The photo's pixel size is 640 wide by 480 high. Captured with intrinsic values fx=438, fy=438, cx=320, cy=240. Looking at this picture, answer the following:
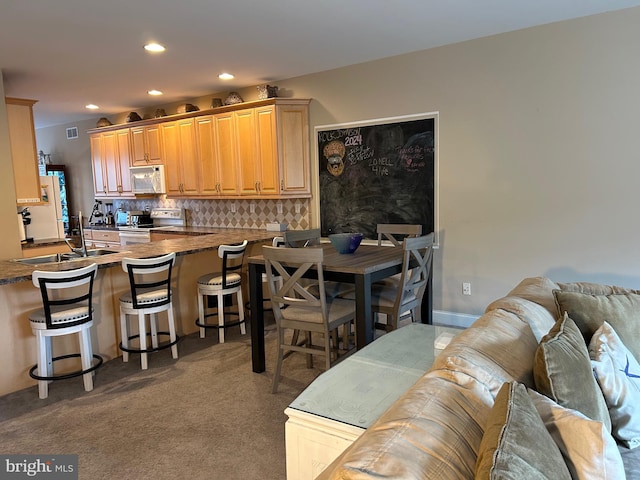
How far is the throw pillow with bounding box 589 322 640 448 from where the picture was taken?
1528 mm

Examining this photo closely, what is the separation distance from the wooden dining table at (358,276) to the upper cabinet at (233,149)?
169 centimetres

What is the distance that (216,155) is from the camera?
5.61 meters

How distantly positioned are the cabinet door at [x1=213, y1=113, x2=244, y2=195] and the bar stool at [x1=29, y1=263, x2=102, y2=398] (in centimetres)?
266

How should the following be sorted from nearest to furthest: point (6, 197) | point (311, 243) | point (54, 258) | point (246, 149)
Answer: point (54, 258)
point (6, 197)
point (311, 243)
point (246, 149)

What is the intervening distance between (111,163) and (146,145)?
892mm

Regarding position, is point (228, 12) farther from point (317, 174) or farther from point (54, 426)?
point (54, 426)

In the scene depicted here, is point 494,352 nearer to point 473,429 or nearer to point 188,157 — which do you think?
point 473,429

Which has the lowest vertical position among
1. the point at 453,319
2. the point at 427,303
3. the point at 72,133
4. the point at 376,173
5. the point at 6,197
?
the point at 453,319

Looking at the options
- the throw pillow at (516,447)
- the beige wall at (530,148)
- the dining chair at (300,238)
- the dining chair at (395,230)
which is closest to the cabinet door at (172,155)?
the dining chair at (300,238)

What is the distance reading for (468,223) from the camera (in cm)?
416

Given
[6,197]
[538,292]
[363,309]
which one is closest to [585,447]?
[538,292]

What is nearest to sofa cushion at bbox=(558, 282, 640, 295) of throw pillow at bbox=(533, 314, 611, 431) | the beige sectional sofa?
the beige sectional sofa

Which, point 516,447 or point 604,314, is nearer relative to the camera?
point 516,447

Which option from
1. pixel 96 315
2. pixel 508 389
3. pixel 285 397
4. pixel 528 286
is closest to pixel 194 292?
pixel 96 315
